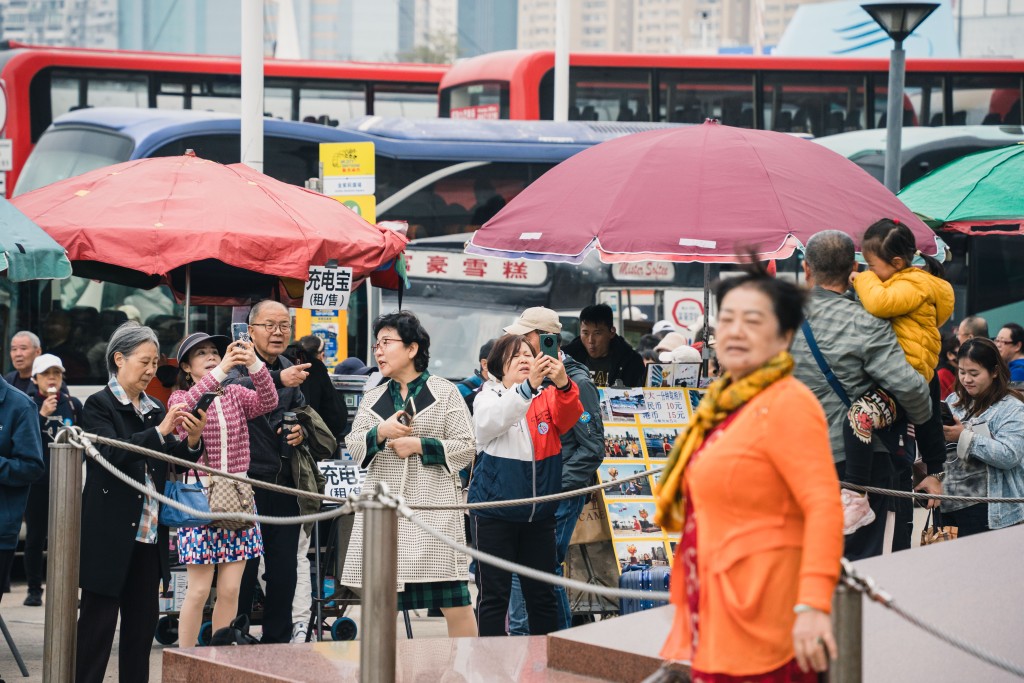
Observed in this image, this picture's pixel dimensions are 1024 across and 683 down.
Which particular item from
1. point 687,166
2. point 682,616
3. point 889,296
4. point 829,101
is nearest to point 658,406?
point 687,166

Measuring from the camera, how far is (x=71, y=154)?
14094 mm

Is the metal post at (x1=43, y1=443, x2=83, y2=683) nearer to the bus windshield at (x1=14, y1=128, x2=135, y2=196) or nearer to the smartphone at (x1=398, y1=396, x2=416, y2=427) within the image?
the smartphone at (x1=398, y1=396, x2=416, y2=427)

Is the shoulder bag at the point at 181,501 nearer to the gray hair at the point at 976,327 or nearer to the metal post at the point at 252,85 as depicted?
the metal post at the point at 252,85

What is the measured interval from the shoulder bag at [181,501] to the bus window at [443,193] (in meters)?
8.09

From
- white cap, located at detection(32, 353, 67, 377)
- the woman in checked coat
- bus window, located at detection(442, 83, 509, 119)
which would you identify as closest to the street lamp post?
the woman in checked coat

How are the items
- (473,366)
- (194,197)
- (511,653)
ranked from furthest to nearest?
(473,366), (194,197), (511,653)

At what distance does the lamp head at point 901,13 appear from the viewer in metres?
10.3

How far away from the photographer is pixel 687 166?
25.2 ft

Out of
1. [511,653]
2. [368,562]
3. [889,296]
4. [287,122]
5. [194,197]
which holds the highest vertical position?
[287,122]

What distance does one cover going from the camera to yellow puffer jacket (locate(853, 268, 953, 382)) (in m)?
5.84

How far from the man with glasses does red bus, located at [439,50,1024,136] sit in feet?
35.9

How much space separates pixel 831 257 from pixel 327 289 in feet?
14.1

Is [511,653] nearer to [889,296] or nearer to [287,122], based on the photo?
[889,296]

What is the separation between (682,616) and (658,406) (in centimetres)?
511
